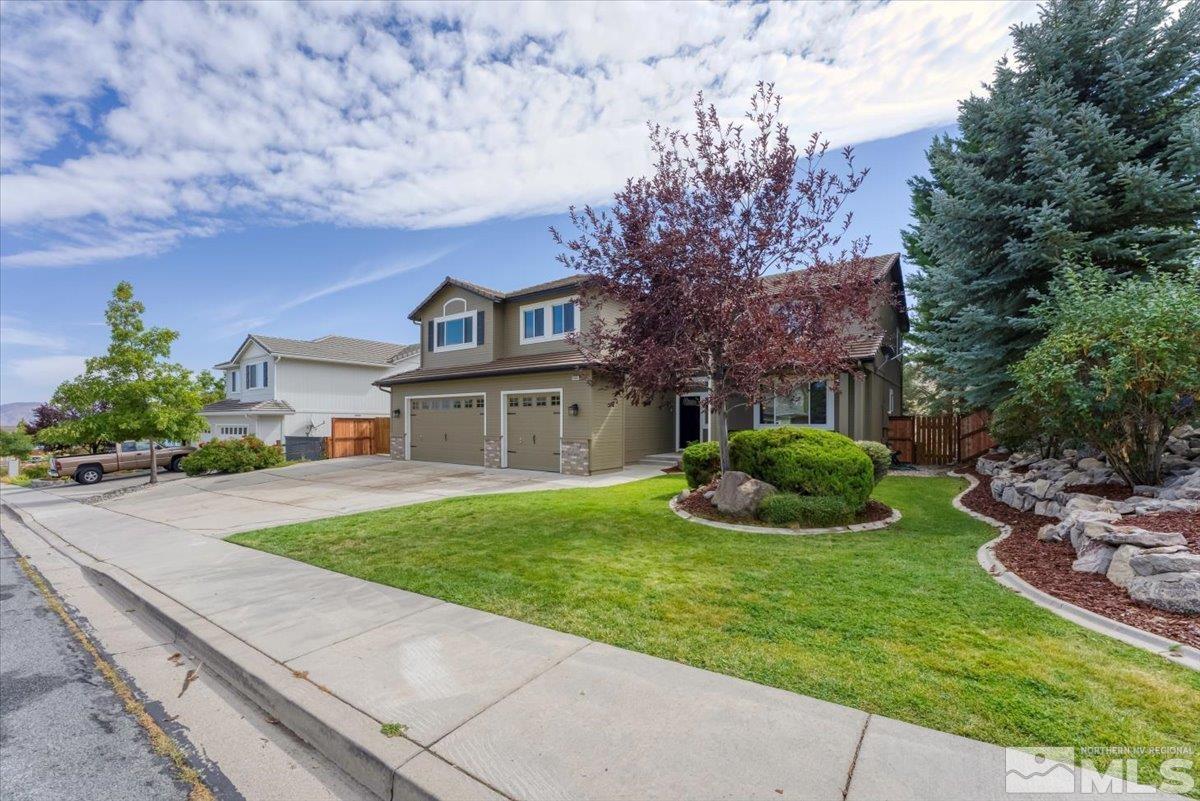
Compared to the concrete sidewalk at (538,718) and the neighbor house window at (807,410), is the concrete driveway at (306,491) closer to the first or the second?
the neighbor house window at (807,410)

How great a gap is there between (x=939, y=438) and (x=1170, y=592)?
12.1 metres

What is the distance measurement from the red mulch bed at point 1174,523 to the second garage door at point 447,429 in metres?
15.0

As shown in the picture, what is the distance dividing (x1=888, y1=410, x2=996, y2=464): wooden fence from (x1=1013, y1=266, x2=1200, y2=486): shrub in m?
8.03

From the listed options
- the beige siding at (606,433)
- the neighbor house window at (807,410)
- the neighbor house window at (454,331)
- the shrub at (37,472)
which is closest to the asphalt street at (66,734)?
the beige siding at (606,433)

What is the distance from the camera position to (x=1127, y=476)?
6.27 metres

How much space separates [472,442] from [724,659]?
48.9 ft

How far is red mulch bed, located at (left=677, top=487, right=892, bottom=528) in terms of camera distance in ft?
23.9

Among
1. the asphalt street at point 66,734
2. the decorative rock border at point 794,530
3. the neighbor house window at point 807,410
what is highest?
the neighbor house window at point 807,410

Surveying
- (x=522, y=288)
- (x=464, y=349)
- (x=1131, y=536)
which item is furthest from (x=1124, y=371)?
(x=464, y=349)

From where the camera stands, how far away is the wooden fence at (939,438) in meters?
14.1

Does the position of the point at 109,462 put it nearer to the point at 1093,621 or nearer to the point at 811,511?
the point at 811,511

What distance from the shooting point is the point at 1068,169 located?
8938 millimetres

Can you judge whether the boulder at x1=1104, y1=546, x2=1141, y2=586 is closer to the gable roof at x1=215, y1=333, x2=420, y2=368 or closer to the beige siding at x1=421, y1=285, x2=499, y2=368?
the beige siding at x1=421, y1=285, x2=499, y2=368

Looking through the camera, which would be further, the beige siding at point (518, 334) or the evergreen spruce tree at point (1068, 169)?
the beige siding at point (518, 334)
